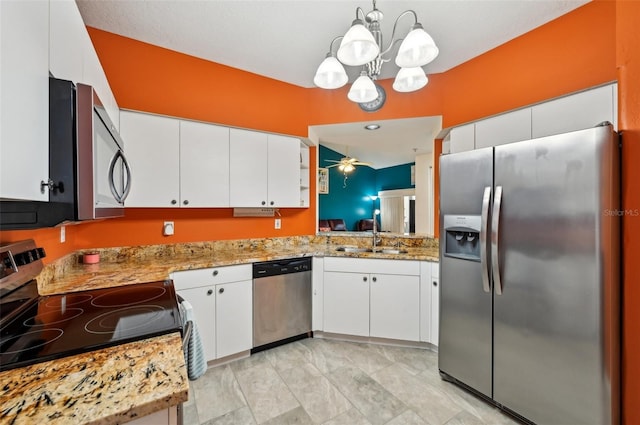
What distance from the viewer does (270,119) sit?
293cm

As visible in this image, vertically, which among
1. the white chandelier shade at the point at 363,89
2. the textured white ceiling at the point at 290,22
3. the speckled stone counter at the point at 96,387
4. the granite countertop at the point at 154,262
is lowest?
the speckled stone counter at the point at 96,387

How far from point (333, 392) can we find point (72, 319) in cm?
158

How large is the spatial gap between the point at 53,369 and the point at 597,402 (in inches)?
86.1

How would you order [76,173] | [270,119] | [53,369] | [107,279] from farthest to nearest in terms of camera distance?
1. [270,119]
2. [107,279]
3. [76,173]
4. [53,369]

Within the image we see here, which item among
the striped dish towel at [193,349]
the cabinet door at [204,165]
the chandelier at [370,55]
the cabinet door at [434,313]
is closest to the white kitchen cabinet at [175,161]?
the cabinet door at [204,165]

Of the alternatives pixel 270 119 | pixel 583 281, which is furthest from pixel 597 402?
pixel 270 119

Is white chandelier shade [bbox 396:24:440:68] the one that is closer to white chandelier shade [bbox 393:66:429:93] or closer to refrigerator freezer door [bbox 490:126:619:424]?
white chandelier shade [bbox 393:66:429:93]

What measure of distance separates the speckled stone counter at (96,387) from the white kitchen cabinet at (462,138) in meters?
2.53

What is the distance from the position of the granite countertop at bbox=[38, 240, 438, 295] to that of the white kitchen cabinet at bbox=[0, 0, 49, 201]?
0.96 meters

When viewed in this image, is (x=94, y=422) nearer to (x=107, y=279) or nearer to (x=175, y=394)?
(x=175, y=394)

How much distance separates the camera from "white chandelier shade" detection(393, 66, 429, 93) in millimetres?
1779

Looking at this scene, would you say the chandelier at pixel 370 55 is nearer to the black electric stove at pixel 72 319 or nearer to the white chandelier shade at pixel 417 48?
the white chandelier shade at pixel 417 48

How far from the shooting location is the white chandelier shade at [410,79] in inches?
70.1

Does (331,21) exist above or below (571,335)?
above
